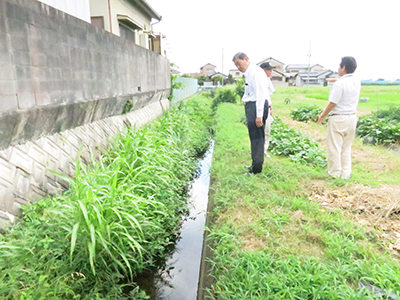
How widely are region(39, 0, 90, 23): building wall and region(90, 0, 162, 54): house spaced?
3.89 meters

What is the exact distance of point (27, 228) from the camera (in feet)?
8.65

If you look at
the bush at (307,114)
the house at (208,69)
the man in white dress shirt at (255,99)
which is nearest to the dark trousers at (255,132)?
the man in white dress shirt at (255,99)

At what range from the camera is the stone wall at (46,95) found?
2.85 metres

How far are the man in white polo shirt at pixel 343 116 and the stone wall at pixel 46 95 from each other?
400 cm

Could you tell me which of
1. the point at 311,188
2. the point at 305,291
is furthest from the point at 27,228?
the point at 311,188

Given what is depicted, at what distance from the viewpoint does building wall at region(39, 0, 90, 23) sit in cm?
524

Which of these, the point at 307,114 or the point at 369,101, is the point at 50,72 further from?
the point at 369,101

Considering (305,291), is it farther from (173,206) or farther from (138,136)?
(138,136)

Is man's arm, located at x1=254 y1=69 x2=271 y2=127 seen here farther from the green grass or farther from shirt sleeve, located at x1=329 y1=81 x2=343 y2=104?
the green grass

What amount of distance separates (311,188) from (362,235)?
1357 millimetres

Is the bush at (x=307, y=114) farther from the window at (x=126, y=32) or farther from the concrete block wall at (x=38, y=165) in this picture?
the concrete block wall at (x=38, y=165)

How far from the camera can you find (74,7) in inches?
231

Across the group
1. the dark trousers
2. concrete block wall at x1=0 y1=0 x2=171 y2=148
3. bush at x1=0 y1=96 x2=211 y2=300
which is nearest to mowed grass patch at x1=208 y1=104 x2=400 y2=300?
the dark trousers

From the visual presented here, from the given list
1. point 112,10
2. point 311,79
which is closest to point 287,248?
point 112,10
